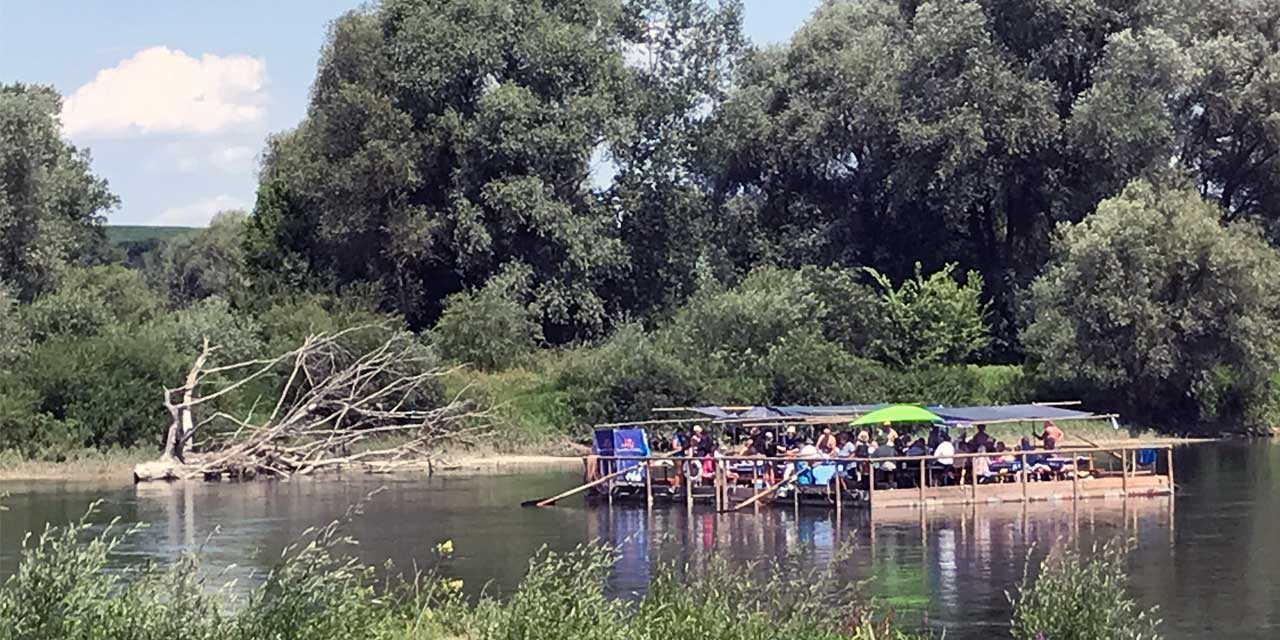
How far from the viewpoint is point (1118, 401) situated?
190 feet

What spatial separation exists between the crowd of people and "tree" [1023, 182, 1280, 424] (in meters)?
18.0

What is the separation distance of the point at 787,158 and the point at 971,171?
7.92m

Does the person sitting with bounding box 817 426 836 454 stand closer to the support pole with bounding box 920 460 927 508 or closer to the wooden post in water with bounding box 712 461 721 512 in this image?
the wooden post in water with bounding box 712 461 721 512

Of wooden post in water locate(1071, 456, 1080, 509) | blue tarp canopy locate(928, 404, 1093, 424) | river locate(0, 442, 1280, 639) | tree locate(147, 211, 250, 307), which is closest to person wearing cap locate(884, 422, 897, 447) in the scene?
blue tarp canopy locate(928, 404, 1093, 424)

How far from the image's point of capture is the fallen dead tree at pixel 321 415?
145 feet

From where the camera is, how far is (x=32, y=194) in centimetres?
6038

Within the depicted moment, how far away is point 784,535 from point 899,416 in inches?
259

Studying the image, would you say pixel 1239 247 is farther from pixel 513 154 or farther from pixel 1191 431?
pixel 513 154

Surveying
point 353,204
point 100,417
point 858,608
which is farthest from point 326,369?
point 858,608

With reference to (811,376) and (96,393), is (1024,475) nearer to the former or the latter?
(811,376)

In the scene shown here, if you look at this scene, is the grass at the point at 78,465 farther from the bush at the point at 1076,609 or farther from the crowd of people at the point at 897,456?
the bush at the point at 1076,609

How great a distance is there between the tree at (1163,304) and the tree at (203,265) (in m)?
57.5

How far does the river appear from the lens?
903 inches

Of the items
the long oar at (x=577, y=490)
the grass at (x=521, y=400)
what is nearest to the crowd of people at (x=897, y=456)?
the long oar at (x=577, y=490)
